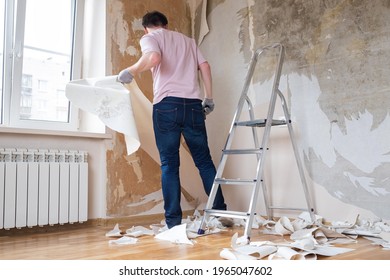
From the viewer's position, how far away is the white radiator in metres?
2.54

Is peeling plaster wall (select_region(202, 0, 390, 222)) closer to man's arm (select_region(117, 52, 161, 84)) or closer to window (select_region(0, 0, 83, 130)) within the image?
man's arm (select_region(117, 52, 161, 84))

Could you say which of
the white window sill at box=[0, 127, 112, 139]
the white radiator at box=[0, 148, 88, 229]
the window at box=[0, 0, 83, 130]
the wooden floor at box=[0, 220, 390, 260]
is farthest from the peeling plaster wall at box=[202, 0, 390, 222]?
the window at box=[0, 0, 83, 130]

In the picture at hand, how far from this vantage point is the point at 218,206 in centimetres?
263

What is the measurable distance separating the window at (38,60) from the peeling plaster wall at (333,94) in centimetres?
142

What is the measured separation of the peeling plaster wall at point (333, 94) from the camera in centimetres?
249

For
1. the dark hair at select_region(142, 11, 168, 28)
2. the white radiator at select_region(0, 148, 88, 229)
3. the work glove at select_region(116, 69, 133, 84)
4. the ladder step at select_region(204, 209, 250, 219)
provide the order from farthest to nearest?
1. the dark hair at select_region(142, 11, 168, 28)
2. the white radiator at select_region(0, 148, 88, 229)
3. the work glove at select_region(116, 69, 133, 84)
4. the ladder step at select_region(204, 209, 250, 219)

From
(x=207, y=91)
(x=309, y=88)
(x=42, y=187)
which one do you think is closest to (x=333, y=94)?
(x=309, y=88)

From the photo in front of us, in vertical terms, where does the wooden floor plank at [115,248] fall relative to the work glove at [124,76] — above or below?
below

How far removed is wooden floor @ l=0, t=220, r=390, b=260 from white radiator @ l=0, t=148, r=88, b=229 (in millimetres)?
134

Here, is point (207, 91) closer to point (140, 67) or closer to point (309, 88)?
point (140, 67)

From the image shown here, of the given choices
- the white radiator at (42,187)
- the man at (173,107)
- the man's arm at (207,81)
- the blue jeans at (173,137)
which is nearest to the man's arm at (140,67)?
the man at (173,107)

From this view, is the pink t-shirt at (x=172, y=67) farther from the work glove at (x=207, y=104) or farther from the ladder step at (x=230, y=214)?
the ladder step at (x=230, y=214)

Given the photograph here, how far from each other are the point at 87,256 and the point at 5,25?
1.88 meters

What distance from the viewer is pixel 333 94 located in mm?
2713
